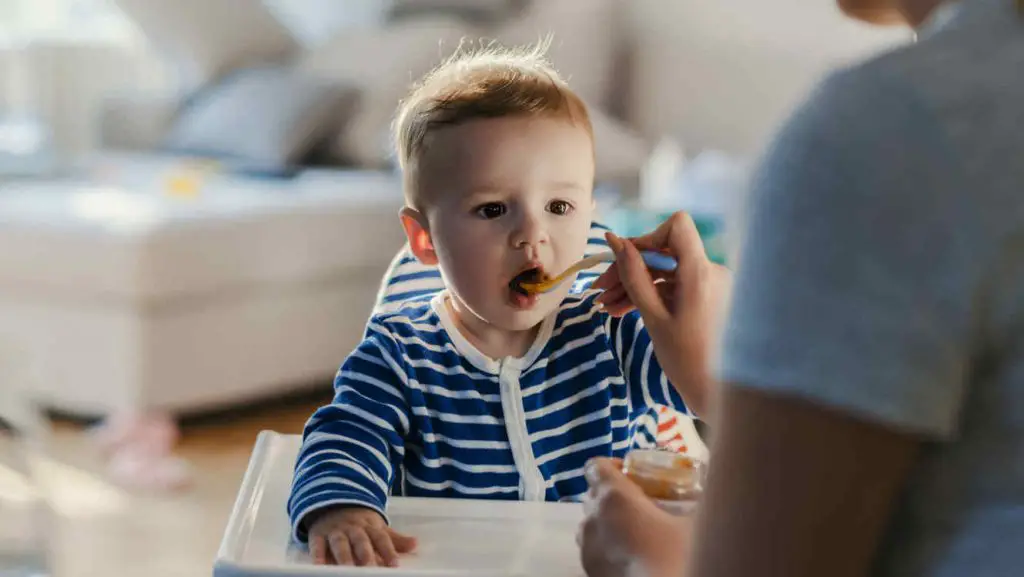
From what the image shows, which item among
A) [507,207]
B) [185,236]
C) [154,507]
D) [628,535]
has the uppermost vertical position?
[507,207]

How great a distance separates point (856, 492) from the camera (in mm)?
521

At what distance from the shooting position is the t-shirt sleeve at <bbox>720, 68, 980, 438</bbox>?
0.49 metres

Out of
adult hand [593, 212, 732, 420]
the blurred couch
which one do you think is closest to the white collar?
adult hand [593, 212, 732, 420]

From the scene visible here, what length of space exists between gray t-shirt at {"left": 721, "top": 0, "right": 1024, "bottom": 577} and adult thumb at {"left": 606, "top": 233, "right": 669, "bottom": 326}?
451mm

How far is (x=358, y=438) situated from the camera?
39.7 inches

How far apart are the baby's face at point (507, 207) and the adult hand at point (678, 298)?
80mm

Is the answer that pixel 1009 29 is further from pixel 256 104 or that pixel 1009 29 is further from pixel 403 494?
pixel 256 104

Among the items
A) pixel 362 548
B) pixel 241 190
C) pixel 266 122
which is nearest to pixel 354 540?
pixel 362 548

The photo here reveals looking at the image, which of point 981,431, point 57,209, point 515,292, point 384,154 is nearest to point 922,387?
point 981,431

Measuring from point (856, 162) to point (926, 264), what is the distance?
0.05 m

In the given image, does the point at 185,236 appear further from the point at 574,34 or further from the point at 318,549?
the point at 318,549

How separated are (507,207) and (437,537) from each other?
30 cm

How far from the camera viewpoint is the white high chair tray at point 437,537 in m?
0.83

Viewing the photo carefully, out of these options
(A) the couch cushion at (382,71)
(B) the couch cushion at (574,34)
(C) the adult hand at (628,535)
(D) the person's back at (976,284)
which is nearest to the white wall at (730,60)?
(B) the couch cushion at (574,34)
